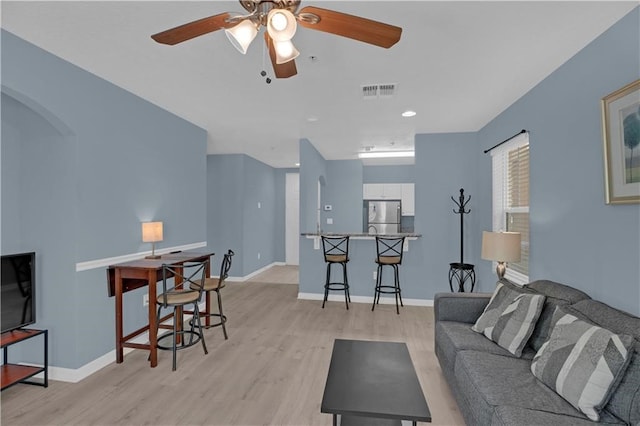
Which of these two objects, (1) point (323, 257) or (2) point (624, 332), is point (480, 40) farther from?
(1) point (323, 257)

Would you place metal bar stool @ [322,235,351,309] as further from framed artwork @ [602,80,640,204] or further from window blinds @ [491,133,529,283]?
framed artwork @ [602,80,640,204]

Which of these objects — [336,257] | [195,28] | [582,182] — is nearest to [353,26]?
[195,28]

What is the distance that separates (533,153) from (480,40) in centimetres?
133

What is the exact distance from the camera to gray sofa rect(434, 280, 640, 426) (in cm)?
146

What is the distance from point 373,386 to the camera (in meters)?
1.79

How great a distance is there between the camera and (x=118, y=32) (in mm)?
2193

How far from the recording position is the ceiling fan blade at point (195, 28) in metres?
1.49

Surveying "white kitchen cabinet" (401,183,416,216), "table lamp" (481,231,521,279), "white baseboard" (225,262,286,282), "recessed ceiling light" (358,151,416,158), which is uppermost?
"recessed ceiling light" (358,151,416,158)

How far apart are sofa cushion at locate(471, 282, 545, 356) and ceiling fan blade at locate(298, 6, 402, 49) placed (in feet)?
6.27

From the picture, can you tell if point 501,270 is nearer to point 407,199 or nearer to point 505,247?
point 505,247

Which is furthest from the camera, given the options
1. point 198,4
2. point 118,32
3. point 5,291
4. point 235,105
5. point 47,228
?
point 235,105

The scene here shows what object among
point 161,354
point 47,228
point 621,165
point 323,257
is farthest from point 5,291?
point 621,165

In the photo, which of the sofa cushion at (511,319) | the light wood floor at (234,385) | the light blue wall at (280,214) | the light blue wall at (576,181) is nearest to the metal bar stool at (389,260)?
the light wood floor at (234,385)

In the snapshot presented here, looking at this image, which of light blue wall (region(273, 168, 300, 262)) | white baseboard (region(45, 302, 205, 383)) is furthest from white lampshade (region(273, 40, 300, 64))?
light blue wall (region(273, 168, 300, 262))
